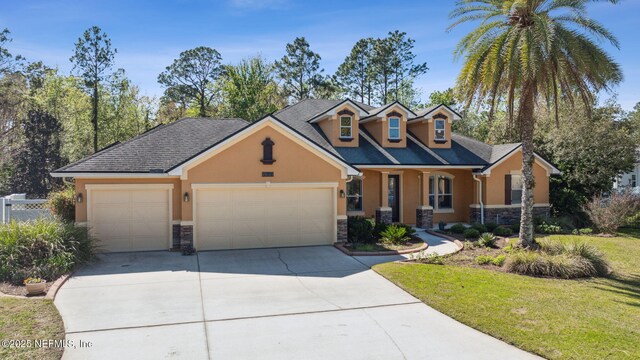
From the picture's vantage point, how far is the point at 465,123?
154ft

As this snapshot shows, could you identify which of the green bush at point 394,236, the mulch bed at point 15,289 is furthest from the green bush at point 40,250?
the green bush at point 394,236

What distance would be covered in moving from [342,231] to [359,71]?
3256 centimetres

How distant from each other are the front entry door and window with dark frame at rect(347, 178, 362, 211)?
71.0 inches

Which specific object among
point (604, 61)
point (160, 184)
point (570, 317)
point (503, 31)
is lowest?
point (570, 317)

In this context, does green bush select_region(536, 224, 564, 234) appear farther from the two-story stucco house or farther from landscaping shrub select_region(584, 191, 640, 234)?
the two-story stucco house

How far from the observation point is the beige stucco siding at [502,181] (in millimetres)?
20891

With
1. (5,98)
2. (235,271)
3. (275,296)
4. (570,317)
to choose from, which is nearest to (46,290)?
(235,271)

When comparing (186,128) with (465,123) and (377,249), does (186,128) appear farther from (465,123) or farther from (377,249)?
(465,123)

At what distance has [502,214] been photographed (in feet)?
69.4

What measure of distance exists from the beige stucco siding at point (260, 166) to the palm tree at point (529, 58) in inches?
233

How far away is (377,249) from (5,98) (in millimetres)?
33268

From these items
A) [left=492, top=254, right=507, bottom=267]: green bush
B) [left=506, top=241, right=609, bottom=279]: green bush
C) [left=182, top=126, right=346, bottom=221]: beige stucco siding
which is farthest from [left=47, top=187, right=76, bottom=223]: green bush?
[left=506, top=241, right=609, bottom=279]: green bush

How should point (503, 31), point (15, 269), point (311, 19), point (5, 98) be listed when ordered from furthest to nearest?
point (5, 98) → point (311, 19) → point (503, 31) → point (15, 269)

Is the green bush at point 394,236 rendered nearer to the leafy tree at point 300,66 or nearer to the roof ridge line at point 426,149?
the roof ridge line at point 426,149
